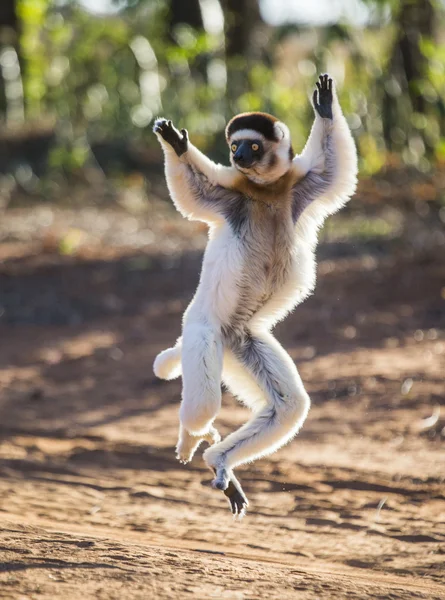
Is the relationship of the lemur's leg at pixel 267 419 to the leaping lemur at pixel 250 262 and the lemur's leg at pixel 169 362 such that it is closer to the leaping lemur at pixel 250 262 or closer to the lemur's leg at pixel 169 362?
the leaping lemur at pixel 250 262

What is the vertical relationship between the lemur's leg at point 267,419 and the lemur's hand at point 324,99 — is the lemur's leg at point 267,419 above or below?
below

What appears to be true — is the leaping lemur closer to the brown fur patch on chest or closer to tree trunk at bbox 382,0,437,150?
the brown fur patch on chest

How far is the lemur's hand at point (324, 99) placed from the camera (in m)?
4.85

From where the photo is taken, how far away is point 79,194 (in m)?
16.3

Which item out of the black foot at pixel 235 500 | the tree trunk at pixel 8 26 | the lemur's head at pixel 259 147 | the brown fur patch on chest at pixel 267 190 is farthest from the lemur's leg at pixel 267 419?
the tree trunk at pixel 8 26

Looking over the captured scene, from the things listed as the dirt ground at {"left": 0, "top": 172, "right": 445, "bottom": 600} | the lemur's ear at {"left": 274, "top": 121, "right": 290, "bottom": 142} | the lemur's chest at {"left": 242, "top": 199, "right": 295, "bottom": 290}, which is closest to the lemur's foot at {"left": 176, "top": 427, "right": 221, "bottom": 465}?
the dirt ground at {"left": 0, "top": 172, "right": 445, "bottom": 600}

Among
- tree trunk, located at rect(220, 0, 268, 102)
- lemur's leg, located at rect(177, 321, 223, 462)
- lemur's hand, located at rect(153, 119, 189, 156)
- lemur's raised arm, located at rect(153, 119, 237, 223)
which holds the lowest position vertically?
lemur's leg, located at rect(177, 321, 223, 462)

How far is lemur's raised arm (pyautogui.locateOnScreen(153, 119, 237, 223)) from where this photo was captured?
4520 millimetres

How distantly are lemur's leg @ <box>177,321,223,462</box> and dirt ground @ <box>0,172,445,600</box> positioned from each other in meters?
0.68

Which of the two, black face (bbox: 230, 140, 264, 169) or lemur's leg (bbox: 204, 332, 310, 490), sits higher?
black face (bbox: 230, 140, 264, 169)

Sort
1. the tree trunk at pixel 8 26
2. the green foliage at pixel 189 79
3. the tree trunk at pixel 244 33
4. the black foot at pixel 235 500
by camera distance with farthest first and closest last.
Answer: the tree trunk at pixel 8 26
the tree trunk at pixel 244 33
the green foliage at pixel 189 79
the black foot at pixel 235 500

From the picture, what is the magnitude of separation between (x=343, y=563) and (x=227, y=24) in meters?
14.6

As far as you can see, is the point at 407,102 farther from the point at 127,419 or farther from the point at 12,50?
the point at 127,419

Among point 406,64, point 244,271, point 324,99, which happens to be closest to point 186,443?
point 244,271
